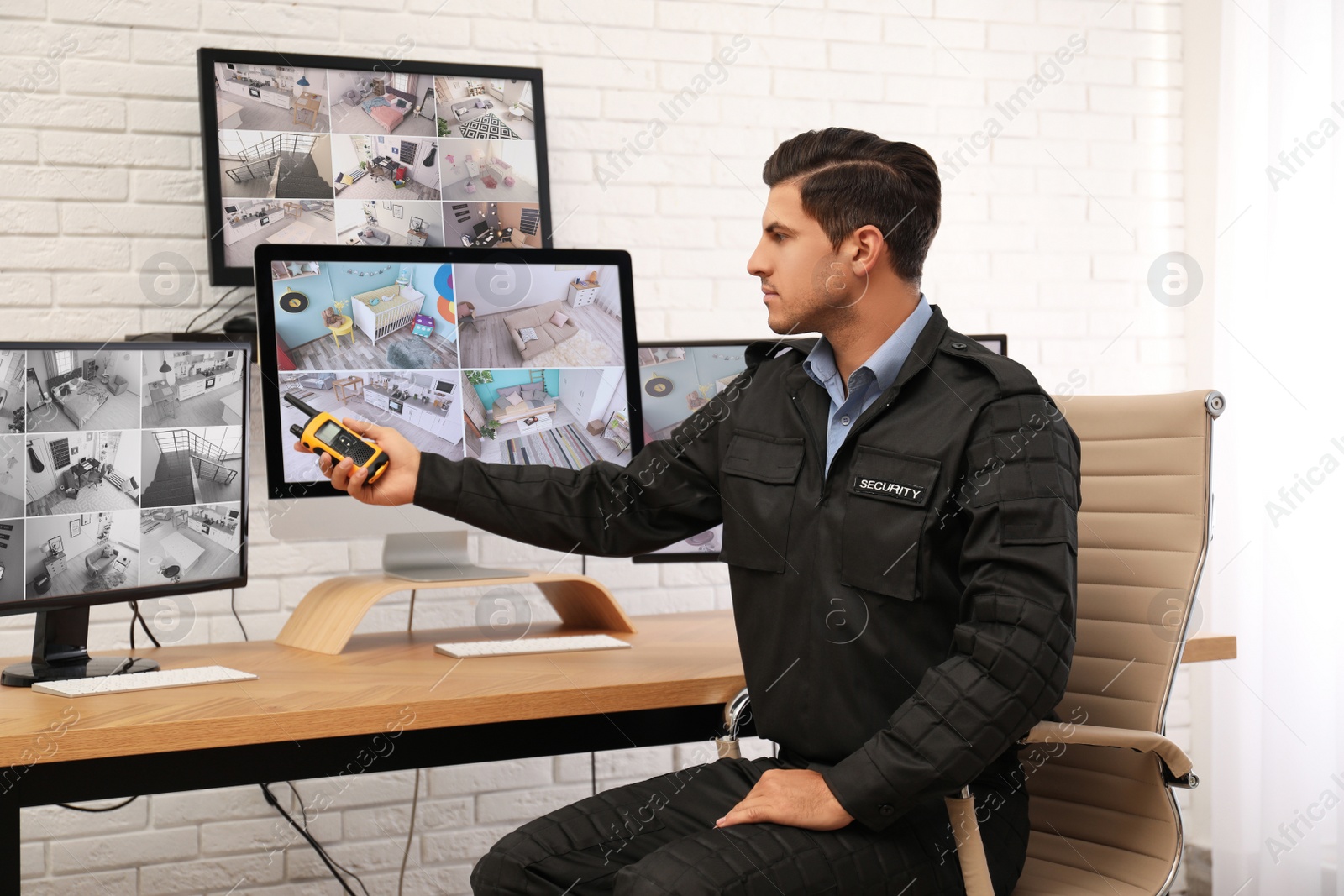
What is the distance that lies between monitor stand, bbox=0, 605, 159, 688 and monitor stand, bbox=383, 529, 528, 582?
0.44 meters

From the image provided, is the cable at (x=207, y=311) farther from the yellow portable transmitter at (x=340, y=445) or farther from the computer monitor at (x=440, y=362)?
the yellow portable transmitter at (x=340, y=445)

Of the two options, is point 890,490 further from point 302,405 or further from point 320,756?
point 302,405

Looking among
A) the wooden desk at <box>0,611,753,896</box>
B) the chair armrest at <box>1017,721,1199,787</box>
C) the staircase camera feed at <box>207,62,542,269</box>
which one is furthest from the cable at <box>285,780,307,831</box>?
the chair armrest at <box>1017,721,1199,787</box>

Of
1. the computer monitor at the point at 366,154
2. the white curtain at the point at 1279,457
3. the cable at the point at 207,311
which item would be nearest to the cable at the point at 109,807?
the cable at the point at 207,311

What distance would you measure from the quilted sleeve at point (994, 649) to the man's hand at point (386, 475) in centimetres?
71

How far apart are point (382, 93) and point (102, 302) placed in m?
Answer: 0.70

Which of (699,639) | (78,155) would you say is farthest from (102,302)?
(699,639)

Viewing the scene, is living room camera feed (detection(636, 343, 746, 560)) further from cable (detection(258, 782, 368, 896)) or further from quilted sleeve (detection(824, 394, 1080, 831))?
cable (detection(258, 782, 368, 896))

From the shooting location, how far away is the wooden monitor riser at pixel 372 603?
1.88 m

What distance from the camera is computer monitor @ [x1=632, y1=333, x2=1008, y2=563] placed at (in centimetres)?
220

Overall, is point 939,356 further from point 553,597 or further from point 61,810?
point 61,810

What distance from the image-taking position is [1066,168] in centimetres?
311

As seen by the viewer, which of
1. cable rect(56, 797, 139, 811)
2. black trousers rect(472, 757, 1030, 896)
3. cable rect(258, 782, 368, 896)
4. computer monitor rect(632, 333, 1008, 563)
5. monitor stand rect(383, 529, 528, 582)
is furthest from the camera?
cable rect(258, 782, 368, 896)

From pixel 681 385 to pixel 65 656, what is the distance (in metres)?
1.11
